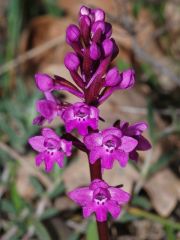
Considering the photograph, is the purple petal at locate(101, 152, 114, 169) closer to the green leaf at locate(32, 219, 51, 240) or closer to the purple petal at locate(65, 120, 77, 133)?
the purple petal at locate(65, 120, 77, 133)

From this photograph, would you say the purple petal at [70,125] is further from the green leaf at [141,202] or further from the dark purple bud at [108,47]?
the green leaf at [141,202]

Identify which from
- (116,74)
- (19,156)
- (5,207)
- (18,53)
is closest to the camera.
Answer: (116,74)

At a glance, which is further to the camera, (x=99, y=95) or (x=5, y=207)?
(x=5, y=207)

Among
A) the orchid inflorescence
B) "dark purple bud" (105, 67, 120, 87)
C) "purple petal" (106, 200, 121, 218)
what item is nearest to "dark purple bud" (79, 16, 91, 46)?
the orchid inflorescence

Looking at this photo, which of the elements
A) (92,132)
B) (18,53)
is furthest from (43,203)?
(18,53)

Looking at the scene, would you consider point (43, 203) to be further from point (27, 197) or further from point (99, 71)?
point (99, 71)

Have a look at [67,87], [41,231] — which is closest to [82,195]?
[67,87]

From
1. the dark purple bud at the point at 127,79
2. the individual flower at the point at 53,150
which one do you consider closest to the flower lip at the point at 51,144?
the individual flower at the point at 53,150

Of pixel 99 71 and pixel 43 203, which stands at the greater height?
pixel 99 71
